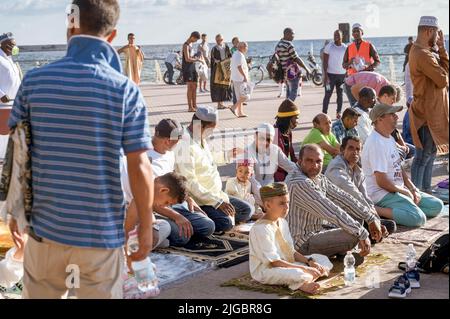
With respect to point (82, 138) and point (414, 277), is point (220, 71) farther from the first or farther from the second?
point (82, 138)

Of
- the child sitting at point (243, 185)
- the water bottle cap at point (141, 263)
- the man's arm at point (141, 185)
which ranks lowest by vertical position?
the child sitting at point (243, 185)

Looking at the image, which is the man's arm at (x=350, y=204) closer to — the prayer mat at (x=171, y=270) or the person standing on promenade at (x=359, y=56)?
the prayer mat at (x=171, y=270)

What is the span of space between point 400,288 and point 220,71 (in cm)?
1207

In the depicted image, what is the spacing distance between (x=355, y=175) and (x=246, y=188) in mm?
1314

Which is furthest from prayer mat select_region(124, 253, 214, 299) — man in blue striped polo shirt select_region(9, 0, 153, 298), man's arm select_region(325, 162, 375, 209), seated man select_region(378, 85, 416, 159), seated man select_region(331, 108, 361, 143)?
seated man select_region(378, 85, 416, 159)

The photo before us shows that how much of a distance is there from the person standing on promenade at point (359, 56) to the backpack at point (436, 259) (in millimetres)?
7778

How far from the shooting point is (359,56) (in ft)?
44.6

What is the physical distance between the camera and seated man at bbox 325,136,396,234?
6.92 metres

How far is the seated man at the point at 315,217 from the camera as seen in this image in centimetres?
608

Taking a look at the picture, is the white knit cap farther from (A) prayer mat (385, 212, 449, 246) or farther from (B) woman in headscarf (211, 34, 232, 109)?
(B) woman in headscarf (211, 34, 232, 109)

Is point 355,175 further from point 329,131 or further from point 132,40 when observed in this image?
point 132,40

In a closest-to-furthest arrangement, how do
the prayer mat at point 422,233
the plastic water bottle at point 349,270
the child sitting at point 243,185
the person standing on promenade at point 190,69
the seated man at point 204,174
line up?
the plastic water bottle at point 349,270 → the prayer mat at point 422,233 → the seated man at point 204,174 → the child sitting at point 243,185 → the person standing on promenade at point 190,69

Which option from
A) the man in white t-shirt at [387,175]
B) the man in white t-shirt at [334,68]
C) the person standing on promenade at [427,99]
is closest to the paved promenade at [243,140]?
the man in white t-shirt at [334,68]

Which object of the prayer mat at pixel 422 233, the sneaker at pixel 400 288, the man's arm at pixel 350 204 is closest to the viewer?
the sneaker at pixel 400 288
